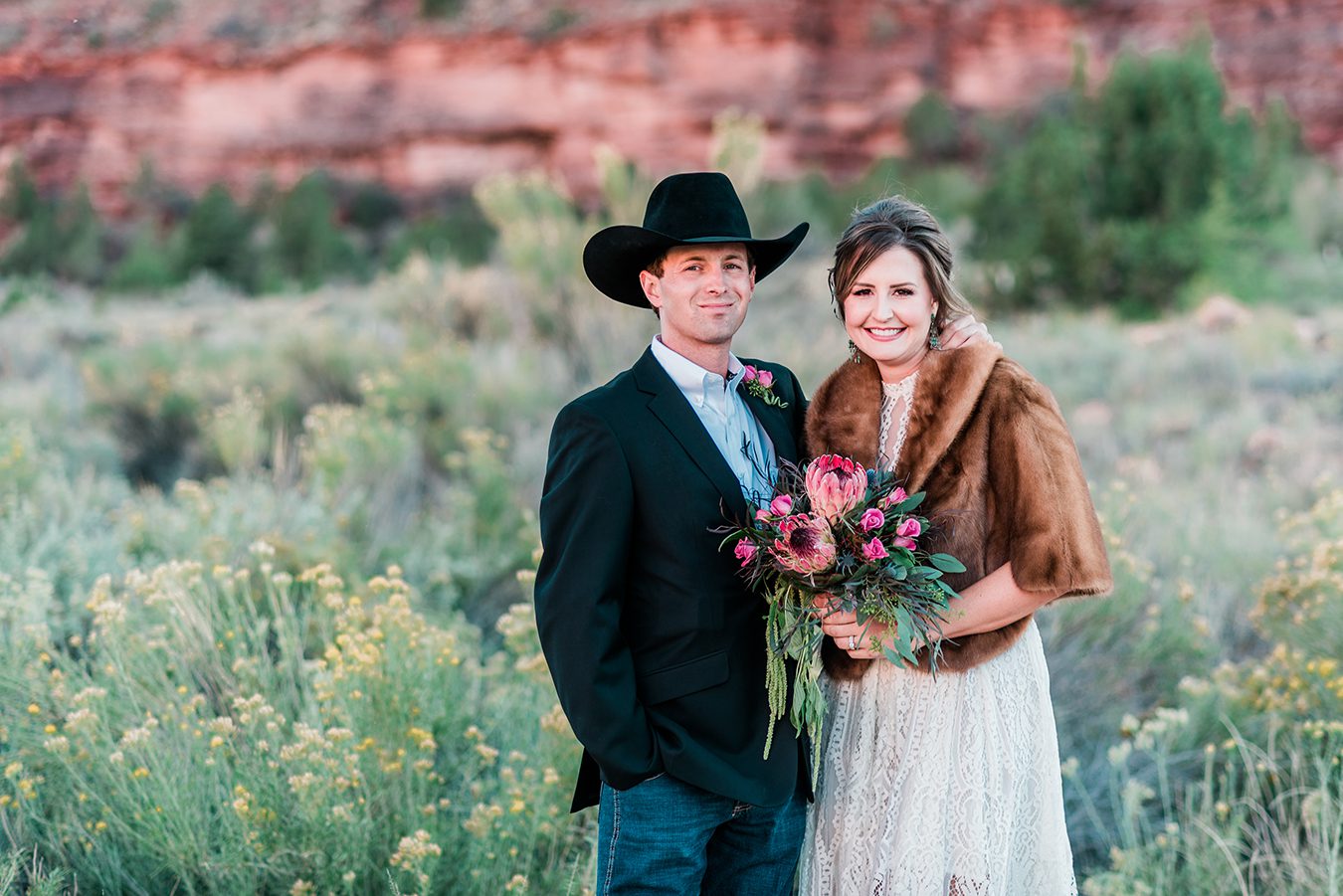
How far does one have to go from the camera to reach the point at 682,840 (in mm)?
2355

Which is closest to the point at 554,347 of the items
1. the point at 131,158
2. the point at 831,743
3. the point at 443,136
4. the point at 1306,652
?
the point at 1306,652

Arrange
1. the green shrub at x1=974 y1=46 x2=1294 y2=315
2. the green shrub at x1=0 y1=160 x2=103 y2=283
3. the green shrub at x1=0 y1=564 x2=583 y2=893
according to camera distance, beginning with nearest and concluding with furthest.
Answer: the green shrub at x1=0 y1=564 x2=583 y2=893 → the green shrub at x1=974 y1=46 x2=1294 y2=315 → the green shrub at x1=0 y1=160 x2=103 y2=283

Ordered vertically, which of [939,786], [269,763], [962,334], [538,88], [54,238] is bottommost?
[269,763]

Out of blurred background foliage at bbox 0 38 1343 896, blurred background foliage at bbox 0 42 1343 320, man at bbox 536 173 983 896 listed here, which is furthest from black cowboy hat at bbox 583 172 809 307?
blurred background foliage at bbox 0 42 1343 320

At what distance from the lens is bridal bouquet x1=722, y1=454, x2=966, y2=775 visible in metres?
2.19

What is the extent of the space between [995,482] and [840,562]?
0.51 metres

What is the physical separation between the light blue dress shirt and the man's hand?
496mm

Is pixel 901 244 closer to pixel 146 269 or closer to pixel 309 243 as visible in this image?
pixel 309 243

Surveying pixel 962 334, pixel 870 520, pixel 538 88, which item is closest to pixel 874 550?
pixel 870 520

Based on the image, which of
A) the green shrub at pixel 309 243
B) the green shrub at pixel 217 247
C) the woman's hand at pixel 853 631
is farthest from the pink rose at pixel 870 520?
the green shrub at pixel 217 247

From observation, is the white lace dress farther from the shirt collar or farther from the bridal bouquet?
the shirt collar

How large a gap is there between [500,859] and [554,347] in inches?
281

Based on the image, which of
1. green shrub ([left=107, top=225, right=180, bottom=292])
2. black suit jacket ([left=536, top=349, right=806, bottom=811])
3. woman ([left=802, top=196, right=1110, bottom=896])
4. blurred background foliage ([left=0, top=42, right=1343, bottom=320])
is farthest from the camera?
green shrub ([left=107, top=225, right=180, bottom=292])

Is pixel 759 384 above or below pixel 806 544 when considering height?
above
